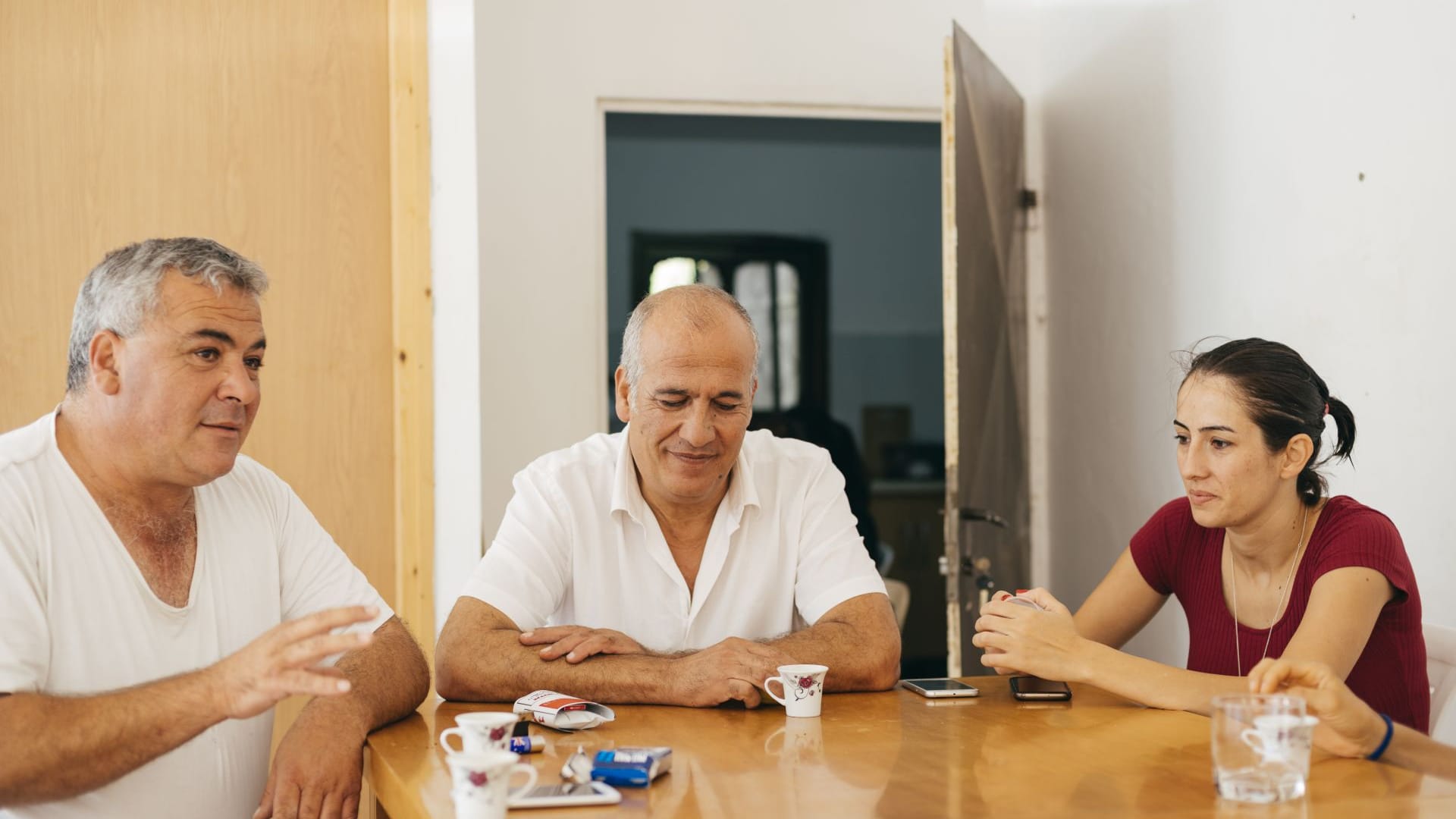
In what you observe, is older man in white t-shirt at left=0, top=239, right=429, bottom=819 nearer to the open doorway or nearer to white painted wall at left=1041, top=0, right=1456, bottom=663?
white painted wall at left=1041, top=0, right=1456, bottom=663

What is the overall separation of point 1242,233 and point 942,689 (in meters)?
1.66

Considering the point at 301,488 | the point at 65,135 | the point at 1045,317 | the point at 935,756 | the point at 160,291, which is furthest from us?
the point at 1045,317

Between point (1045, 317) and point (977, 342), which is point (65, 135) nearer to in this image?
point (977, 342)

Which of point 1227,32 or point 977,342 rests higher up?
point 1227,32

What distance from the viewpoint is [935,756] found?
1492mm

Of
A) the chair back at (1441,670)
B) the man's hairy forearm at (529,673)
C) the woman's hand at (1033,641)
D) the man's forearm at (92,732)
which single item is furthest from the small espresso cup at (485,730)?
the chair back at (1441,670)

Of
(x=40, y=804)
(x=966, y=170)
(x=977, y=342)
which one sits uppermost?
(x=966, y=170)

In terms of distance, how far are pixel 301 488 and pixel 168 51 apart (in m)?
1.13

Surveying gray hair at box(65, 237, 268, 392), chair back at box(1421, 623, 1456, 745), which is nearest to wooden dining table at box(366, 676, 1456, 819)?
chair back at box(1421, 623, 1456, 745)

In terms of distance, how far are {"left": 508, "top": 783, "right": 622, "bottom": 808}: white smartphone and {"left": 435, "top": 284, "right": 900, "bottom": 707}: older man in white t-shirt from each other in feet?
2.03

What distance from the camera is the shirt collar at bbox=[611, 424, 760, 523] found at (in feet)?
7.05

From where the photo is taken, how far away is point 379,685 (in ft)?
5.77

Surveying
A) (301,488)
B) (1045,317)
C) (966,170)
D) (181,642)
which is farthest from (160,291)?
(1045,317)

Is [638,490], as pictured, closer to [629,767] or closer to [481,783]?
[629,767]
